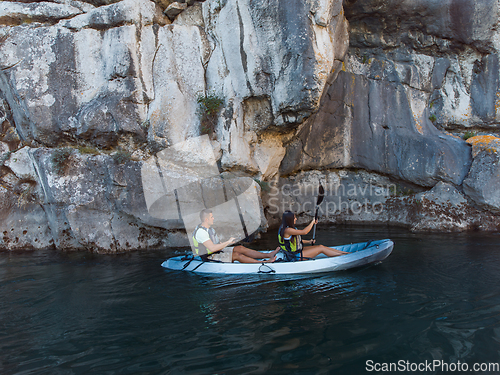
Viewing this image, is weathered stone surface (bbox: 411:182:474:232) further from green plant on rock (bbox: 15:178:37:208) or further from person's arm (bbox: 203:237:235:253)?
green plant on rock (bbox: 15:178:37:208)

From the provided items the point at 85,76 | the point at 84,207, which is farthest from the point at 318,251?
the point at 85,76

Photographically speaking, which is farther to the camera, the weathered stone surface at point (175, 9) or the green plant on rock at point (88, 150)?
the weathered stone surface at point (175, 9)

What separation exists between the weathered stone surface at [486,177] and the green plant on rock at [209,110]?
7153 millimetres

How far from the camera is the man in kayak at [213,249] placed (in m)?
6.00

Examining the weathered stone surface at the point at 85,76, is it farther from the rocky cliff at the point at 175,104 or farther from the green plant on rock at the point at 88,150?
the green plant on rock at the point at 88,150

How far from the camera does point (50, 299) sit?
4766mm

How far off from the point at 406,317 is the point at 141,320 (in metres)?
3.11

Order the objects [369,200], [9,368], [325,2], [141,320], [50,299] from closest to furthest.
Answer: [9,368]
[141,320]
[50,299]
[325,2]
[369,200]

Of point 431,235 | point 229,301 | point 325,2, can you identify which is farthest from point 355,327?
point 325,2

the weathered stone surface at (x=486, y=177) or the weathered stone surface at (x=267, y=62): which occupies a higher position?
the weathered stone surface at (x=267, y=62)

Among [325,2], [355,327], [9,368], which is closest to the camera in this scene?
[9,368]

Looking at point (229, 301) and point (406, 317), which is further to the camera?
point (229, 301)

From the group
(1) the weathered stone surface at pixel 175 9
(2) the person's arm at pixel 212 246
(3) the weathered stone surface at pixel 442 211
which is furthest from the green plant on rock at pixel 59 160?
(3) the weathered stone surface at pixel 442 211

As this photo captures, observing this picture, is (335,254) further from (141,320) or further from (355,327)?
(141,320)
